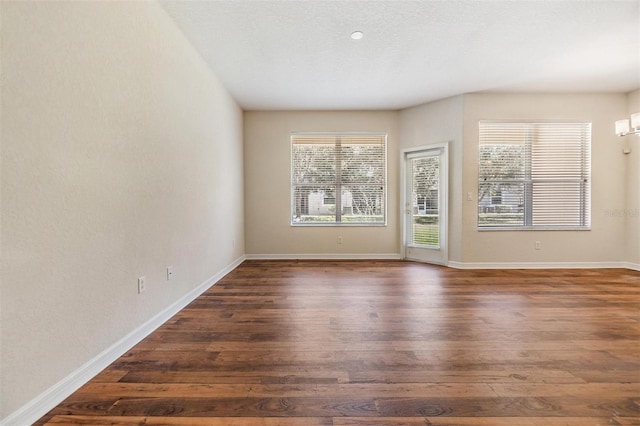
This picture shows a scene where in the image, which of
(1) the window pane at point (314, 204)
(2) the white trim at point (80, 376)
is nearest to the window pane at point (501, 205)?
(1) the window pane at point (314, 204)

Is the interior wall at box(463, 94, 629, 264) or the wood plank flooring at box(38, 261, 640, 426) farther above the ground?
the interior wall at box(463, 94, 629, 264)

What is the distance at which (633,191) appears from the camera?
418cm

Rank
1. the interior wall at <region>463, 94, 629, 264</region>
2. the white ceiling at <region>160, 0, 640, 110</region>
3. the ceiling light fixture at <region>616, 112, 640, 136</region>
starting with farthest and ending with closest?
the interior wall at <region>463, 94, 629, 264</region>, the ceiling light fixture at <region>616, 112, 640, 136</region>, the white ceiling at <region>160, 0, 640, 110</region>

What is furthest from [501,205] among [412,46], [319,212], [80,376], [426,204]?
[80,376]

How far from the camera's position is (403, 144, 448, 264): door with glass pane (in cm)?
→ 458

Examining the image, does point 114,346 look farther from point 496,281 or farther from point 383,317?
point 496,281

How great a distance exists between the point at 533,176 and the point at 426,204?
5.56 ft

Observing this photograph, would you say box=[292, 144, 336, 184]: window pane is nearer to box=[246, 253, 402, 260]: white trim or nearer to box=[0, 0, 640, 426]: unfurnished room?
box=[0, 0, 640, 426]: unfurnished room

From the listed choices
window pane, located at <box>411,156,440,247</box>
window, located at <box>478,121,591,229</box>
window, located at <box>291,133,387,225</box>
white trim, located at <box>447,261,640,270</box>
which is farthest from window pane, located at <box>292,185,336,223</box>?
window, located at <box>478,121,591,229</box>

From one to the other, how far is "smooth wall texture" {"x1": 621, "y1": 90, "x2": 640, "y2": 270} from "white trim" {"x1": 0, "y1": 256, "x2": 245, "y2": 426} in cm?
652

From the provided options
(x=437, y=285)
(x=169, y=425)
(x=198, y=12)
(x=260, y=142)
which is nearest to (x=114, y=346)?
(x=169, y=425)

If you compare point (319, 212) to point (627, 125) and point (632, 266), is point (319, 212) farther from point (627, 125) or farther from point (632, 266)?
point (632, 266)

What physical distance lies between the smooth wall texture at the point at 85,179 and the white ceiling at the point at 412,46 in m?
0.65

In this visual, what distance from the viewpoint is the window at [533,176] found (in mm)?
4367
